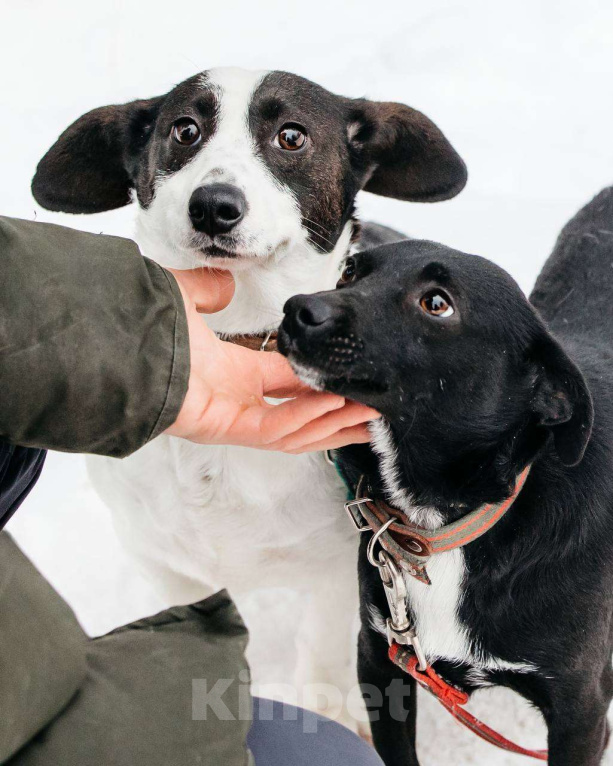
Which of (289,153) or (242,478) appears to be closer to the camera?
(289,153)

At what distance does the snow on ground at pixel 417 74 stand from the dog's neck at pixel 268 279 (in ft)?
7.09

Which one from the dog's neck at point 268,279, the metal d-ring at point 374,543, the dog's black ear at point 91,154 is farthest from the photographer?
the dog's black ear at point 91,154

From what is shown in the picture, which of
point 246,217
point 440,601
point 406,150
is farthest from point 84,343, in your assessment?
point 406,150

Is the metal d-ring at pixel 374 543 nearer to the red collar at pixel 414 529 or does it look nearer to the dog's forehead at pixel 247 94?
the red collar at pixel 414 529

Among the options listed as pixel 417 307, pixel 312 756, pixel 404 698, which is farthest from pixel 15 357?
pixel 404 698

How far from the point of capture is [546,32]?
5.22 metres

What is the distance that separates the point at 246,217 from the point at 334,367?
451 mm

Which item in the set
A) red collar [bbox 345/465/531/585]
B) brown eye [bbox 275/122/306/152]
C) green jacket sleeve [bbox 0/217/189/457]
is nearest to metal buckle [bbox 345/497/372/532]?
red collar [bbox 345/465/531/585]

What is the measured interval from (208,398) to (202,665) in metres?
0.56

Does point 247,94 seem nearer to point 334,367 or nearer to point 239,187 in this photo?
point 239,187

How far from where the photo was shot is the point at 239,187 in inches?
77.4

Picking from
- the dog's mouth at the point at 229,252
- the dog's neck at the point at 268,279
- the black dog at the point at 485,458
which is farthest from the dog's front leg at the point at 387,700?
the dog's mouth at the point at 229,252

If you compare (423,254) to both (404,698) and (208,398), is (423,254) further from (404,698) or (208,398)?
(404,698)

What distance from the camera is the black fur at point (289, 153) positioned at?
222cm
